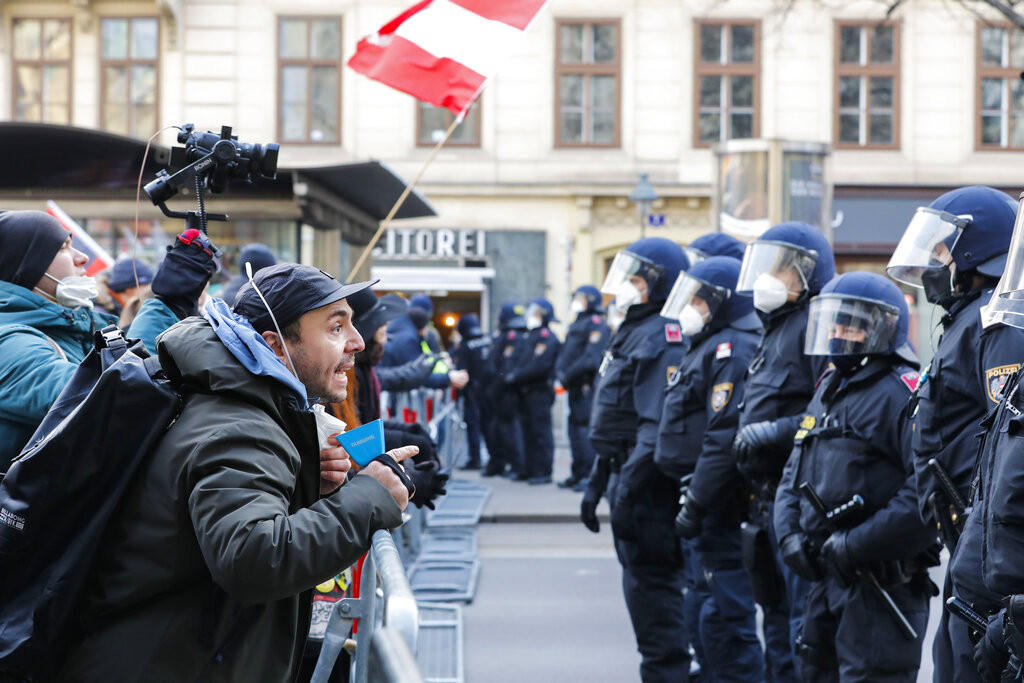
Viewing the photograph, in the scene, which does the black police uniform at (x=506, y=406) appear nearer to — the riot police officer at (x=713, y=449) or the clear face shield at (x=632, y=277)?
the clear face shield at (x=632, y=277)

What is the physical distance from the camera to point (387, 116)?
69.7 feet

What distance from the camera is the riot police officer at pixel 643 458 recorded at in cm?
572

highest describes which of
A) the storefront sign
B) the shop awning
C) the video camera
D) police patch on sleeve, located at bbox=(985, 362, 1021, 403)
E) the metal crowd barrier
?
the storefront sign

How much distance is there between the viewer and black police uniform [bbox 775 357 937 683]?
4211 mm

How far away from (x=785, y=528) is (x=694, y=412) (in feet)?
4.43

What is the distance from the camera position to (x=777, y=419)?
5320mm

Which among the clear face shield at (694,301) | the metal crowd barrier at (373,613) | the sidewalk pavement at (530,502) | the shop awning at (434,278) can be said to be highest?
the shop awning at (434,278)

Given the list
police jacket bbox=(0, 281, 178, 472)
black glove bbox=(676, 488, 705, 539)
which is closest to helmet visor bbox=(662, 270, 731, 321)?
black glove bbox=(676, 488, 705, 539)

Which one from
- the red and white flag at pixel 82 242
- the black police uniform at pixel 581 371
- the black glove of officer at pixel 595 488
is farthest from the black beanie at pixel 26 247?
the black police uniform at pixel 581 371

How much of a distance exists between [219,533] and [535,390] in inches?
460

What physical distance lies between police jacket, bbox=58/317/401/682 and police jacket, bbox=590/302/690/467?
3877 mm

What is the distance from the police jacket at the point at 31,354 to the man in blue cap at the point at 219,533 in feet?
3.15

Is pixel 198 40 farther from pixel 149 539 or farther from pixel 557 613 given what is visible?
pixel 149 539

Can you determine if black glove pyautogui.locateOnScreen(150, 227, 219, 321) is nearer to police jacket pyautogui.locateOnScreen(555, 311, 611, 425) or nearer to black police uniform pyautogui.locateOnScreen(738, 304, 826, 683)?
black police uniform pyautogui.locateOnScreen(738, 304, 826, 683)
